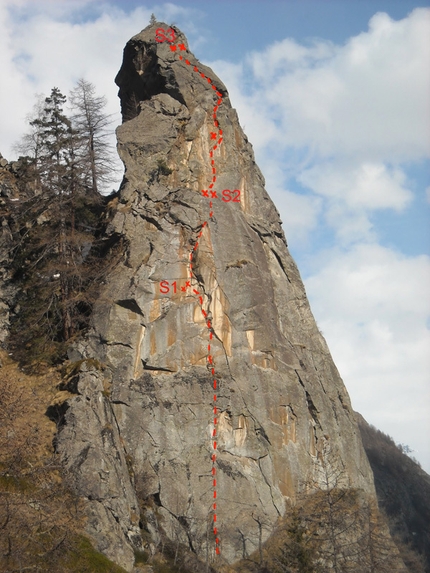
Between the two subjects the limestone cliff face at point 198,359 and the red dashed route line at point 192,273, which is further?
the red dashed route line at point 192,273

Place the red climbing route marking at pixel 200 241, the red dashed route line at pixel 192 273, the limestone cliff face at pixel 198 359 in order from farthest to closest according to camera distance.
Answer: the red climbing route marking at pixel 200 241
the red dashed route line at pixel 192 273
the limestone cliff face at pixel 198 359

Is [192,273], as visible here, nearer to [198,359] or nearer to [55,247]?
[198,359]

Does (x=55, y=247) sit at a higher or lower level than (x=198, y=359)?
higher

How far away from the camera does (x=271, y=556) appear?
2347cm

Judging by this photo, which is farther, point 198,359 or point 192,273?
point 192,273

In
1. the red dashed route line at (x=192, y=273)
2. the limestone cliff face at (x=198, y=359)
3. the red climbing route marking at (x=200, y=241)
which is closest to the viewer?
the limestone cliff face at (x=198, y=359)

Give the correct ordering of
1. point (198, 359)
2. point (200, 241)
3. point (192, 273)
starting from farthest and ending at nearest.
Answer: point (200, 241) < point (192, 273) < point (198, 359)

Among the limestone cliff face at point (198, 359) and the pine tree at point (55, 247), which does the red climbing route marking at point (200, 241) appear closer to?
the limestone cliff face at point (198, 359)

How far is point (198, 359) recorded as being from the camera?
26562mm

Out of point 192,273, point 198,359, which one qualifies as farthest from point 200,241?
point 198,359

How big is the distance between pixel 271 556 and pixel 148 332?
9223 millimetres

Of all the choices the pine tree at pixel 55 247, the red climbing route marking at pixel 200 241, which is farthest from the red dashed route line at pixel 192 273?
the pine tree at pixel 55 247

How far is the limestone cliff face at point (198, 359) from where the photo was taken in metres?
23.6

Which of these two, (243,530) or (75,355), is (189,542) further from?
(75,355)
